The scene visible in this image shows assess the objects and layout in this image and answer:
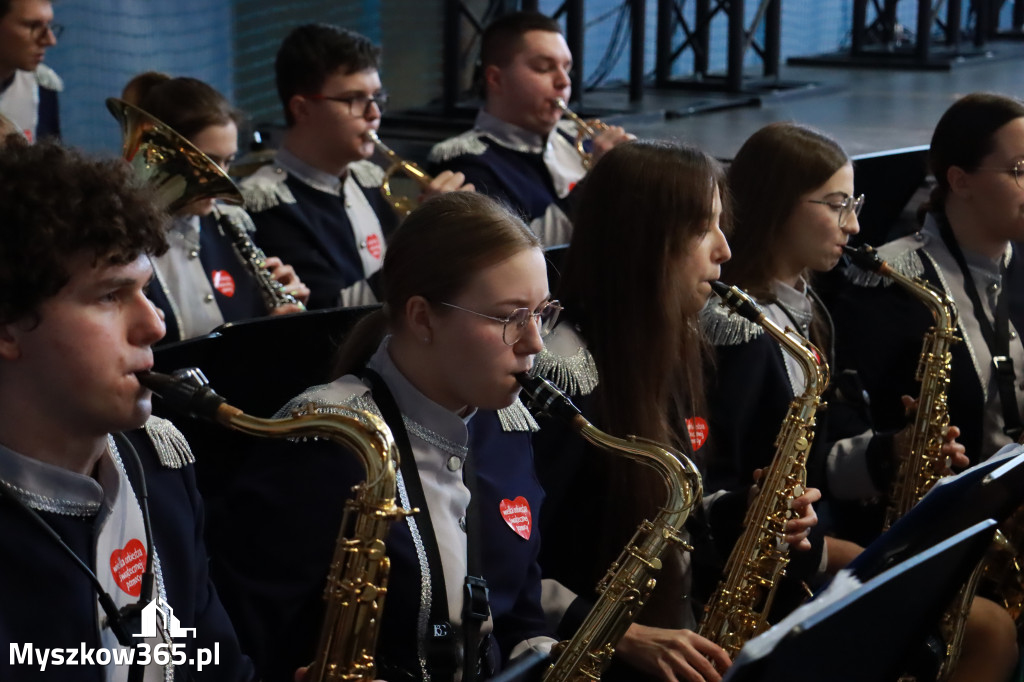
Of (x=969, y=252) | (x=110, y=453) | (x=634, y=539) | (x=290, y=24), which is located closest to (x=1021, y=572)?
(x=969, y=252)

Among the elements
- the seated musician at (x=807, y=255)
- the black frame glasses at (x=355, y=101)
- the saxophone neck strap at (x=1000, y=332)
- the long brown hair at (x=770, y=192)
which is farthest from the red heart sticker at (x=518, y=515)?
the black frame glasses at (x=355, y=101)

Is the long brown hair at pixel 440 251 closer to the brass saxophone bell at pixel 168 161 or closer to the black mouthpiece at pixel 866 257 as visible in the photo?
the brass saxophone bell at pixel 168 161

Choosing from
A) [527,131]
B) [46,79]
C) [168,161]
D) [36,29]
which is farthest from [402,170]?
[46,79]

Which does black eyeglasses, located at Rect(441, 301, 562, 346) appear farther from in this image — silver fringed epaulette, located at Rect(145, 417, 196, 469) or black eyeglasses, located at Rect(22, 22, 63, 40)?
black eyeglasses, located at Rect(22, 22, 63, 40)

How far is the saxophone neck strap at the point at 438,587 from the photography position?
1748 millimetres

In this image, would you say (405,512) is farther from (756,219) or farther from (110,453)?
(756,219)

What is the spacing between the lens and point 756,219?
8.93ft

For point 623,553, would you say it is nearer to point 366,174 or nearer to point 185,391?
point 185,391

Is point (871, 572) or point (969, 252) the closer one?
point (871, 572)

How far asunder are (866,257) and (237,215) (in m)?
1.61

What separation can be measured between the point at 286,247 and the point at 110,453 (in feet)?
6.55

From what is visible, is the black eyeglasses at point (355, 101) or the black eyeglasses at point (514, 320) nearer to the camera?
the black eyeglasses at point (514, 320)

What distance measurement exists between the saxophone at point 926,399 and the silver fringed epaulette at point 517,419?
3.26 ft

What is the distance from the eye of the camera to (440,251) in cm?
185
